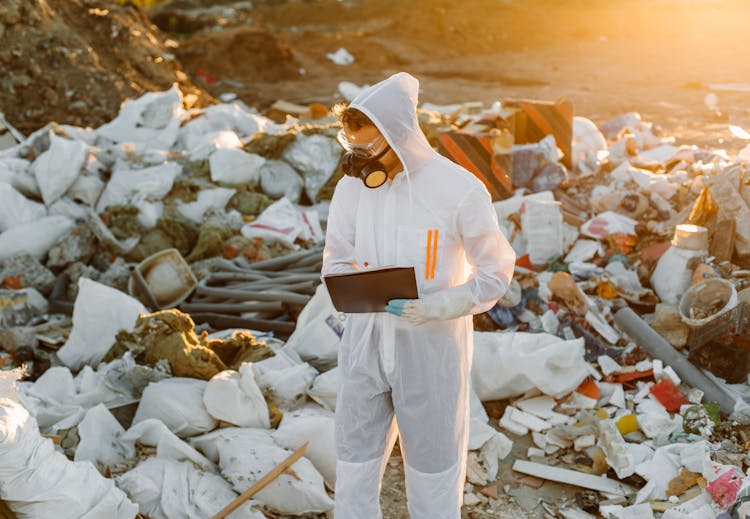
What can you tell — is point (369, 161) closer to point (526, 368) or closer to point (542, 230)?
point (526, 368)

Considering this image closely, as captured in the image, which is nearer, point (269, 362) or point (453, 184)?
point (453, 184)

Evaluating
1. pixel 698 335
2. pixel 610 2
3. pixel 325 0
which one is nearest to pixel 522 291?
pixel 698 335

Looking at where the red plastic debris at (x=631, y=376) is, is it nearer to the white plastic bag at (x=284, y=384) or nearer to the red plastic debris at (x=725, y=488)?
the red plastic debris at (x=725, y=488)

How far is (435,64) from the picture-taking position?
16.3m

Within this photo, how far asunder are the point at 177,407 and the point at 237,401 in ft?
0.89

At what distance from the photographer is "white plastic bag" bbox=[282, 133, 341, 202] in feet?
21.4

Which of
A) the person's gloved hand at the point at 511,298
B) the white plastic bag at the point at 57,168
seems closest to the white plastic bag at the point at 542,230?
the person's gloved hand at the point at 511,298

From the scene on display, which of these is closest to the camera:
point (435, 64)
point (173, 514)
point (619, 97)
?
point (173, 514)

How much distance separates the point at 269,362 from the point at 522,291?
5.81 ft

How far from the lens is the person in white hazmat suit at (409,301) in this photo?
90.7 inches

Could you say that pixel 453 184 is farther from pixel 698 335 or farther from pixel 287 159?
pixel 287 159

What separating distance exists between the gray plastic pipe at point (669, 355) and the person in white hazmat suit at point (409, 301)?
1906 millimetres

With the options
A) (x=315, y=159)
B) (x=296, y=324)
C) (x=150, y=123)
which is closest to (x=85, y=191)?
(x=150, y=123)

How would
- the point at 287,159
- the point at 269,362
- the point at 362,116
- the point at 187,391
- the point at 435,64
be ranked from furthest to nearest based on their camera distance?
the point at 435,64 → the point at 287,159 → the point at 269,362 → the point at 187,391 → the point at 362,116
